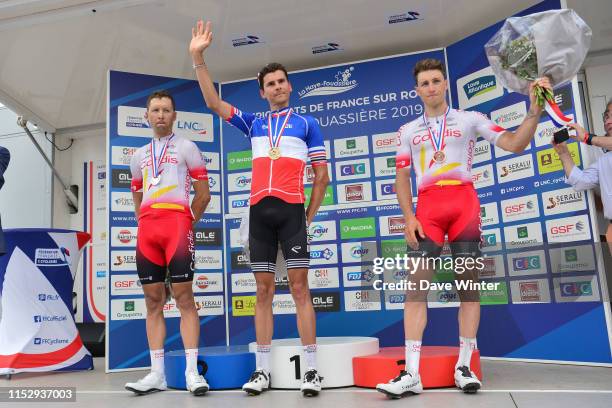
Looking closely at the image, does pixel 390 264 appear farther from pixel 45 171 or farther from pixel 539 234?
pixel 45 171

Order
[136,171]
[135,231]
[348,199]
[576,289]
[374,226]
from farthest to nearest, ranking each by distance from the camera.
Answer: [348,199], [374,226], [135,231], [576,289], [136,171]

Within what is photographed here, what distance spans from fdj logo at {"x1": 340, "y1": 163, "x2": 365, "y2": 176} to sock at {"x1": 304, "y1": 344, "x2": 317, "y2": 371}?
2.35 meters

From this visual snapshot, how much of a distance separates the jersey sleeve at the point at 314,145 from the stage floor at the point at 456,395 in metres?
1.31

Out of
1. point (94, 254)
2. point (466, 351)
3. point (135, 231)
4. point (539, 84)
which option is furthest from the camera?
point (94, 254)

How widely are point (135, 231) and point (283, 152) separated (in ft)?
7.31

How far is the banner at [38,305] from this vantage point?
4.08 m

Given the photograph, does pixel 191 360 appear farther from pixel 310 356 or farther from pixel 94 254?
pixel 94 254

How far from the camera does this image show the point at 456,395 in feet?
8.62

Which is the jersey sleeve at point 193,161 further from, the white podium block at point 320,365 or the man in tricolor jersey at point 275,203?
the white podium block at point 320,365

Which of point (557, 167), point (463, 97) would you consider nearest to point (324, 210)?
point (463, 97)

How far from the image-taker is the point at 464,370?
271 cm

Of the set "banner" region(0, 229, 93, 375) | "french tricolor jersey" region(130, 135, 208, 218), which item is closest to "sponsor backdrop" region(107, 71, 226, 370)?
"banner" region(0, 229, 93, 375)

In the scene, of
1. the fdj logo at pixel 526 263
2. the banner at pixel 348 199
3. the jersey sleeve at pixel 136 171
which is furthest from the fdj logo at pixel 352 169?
the jersey sleeve at pixel 136 171

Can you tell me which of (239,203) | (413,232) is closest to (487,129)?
(413,232)
